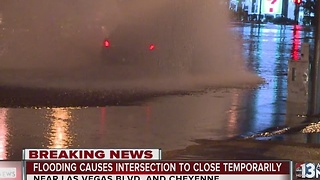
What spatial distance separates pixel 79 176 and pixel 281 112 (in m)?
6.93

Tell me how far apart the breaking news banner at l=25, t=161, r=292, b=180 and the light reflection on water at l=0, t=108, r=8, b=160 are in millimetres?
2397

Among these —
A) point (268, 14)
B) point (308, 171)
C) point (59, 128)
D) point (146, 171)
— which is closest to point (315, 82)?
point (59, 128)

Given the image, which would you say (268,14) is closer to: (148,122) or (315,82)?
(315,82)

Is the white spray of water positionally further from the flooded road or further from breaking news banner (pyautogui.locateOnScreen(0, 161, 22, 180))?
breaking news banner (pyautogui.locateOnScreen(0, 161, 22, 180))

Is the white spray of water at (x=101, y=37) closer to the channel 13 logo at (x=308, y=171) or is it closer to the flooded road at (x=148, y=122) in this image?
the flooded road at (x=148, y=122)

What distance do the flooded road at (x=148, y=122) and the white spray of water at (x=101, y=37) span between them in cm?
349

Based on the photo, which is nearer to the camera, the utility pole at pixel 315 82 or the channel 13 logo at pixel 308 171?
the channel 13 logo at pixel 308 171

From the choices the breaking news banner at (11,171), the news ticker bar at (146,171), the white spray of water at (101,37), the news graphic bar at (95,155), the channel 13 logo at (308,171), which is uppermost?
the white spray of water at (101,37)

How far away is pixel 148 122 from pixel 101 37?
938 cm

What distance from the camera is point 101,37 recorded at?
19.6 metres

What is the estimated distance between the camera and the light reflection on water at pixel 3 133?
816cm

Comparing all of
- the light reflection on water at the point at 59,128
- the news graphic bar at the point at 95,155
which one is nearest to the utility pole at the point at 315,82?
the light reflection on water at the point at 59,128

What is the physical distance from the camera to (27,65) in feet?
64.9

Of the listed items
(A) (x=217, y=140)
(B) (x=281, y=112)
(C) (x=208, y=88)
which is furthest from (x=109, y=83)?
(A) (x=217, y=140)
